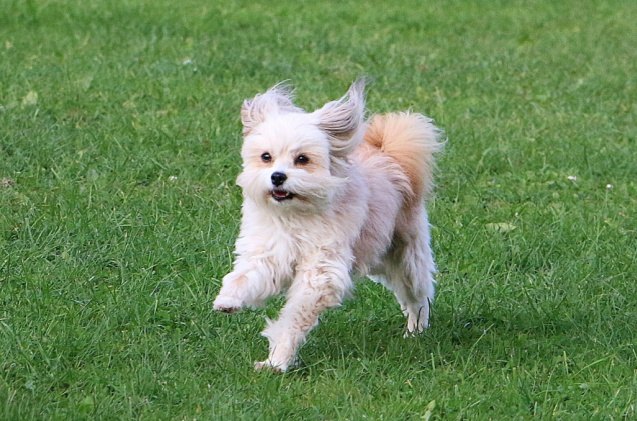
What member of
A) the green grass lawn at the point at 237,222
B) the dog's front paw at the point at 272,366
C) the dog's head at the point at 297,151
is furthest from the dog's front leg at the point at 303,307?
the dog's head at the point at 297,151

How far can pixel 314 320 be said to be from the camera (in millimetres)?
4945

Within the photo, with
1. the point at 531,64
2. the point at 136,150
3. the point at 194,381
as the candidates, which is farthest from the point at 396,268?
the point at 531,64

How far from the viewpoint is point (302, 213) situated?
4980 millimetres

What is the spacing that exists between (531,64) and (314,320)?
7.54 m

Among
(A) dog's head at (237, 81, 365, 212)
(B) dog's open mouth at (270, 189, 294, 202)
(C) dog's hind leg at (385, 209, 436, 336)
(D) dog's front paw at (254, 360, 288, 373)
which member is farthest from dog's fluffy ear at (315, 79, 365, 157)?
(D) dog's front paw at (254, 360, 288, 373)

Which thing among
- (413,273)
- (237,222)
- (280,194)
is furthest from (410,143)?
(237,222)

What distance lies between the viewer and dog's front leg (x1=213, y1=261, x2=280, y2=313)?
15.5 ft

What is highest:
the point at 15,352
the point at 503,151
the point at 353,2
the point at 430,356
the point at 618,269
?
the point at 15,352

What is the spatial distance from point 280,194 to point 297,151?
0.19 m

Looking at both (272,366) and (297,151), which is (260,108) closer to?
(297,151)

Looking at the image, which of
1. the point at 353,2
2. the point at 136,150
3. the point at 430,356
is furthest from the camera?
the point at 353,2

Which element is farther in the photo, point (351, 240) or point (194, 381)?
point (351, 240)

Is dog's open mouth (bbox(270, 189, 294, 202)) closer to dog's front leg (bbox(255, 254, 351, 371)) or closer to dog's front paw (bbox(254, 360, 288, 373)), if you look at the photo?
dog's front leg (bbox(255, 254, 351, 371))

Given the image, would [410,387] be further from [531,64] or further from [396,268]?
[531,64]
